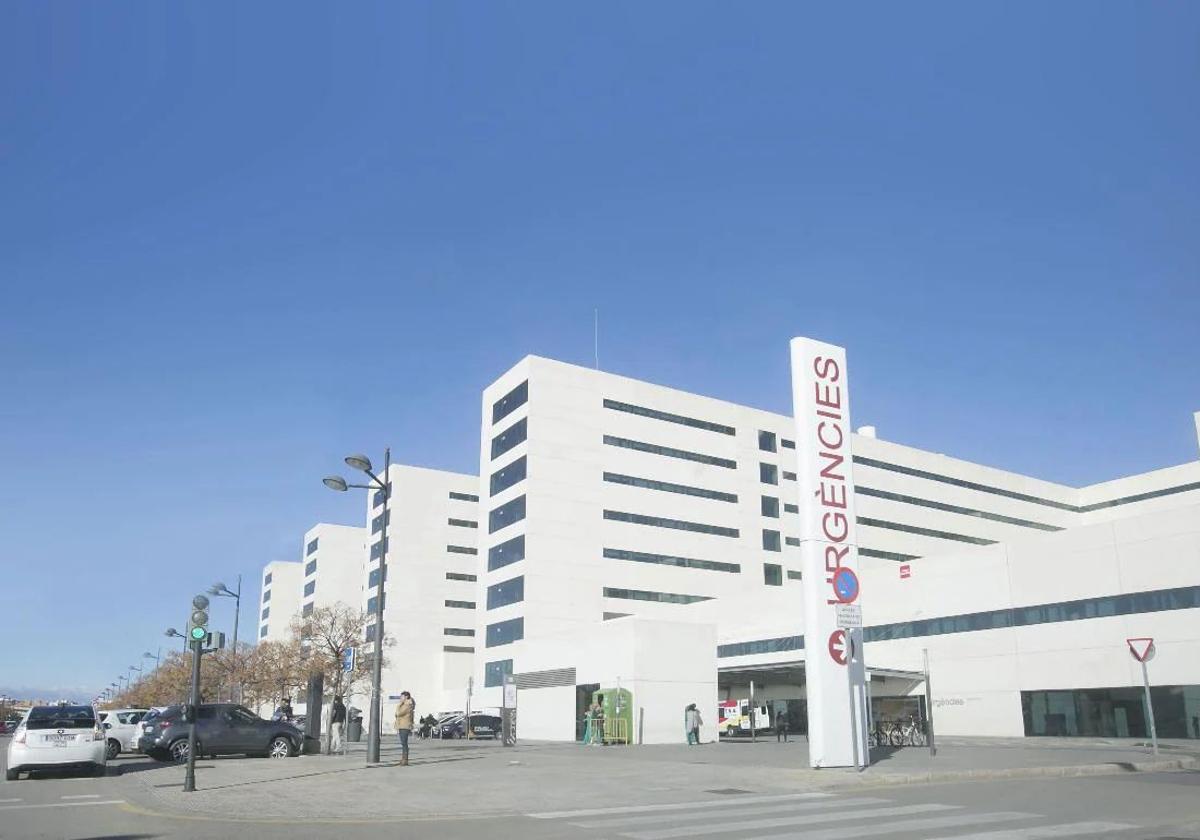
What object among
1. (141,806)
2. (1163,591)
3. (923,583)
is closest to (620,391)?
(923,583)

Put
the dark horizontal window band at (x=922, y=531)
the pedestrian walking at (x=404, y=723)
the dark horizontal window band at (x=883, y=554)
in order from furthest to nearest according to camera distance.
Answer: the dark horizontal window band at (x=922, y=531) → the dark horizontal window band at (x=883, y=554) → the pedestrian walking at (x=404, y=723)

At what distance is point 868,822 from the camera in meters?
11.9

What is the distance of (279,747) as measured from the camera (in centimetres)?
2680

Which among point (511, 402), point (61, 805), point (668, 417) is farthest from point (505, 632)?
point (61, 805)

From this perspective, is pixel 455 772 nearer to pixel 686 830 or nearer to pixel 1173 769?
pixel 686 830

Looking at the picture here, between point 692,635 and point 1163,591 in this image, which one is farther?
A: point 692,635

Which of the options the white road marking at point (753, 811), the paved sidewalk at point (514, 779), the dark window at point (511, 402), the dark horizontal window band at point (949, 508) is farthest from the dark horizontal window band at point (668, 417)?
the white road marking at point (753, 811)

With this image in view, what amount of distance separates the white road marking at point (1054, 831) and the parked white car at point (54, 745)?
1880 cm

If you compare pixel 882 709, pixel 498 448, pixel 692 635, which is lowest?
pixel 882 709

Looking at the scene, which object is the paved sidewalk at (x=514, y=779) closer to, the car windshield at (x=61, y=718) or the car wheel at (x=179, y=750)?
the car wheel at (x=179, y=750)

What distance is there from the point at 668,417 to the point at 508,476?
14102mm

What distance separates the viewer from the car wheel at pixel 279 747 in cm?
2670

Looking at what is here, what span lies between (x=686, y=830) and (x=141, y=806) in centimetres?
906

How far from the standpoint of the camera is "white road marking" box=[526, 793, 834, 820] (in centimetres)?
1299
